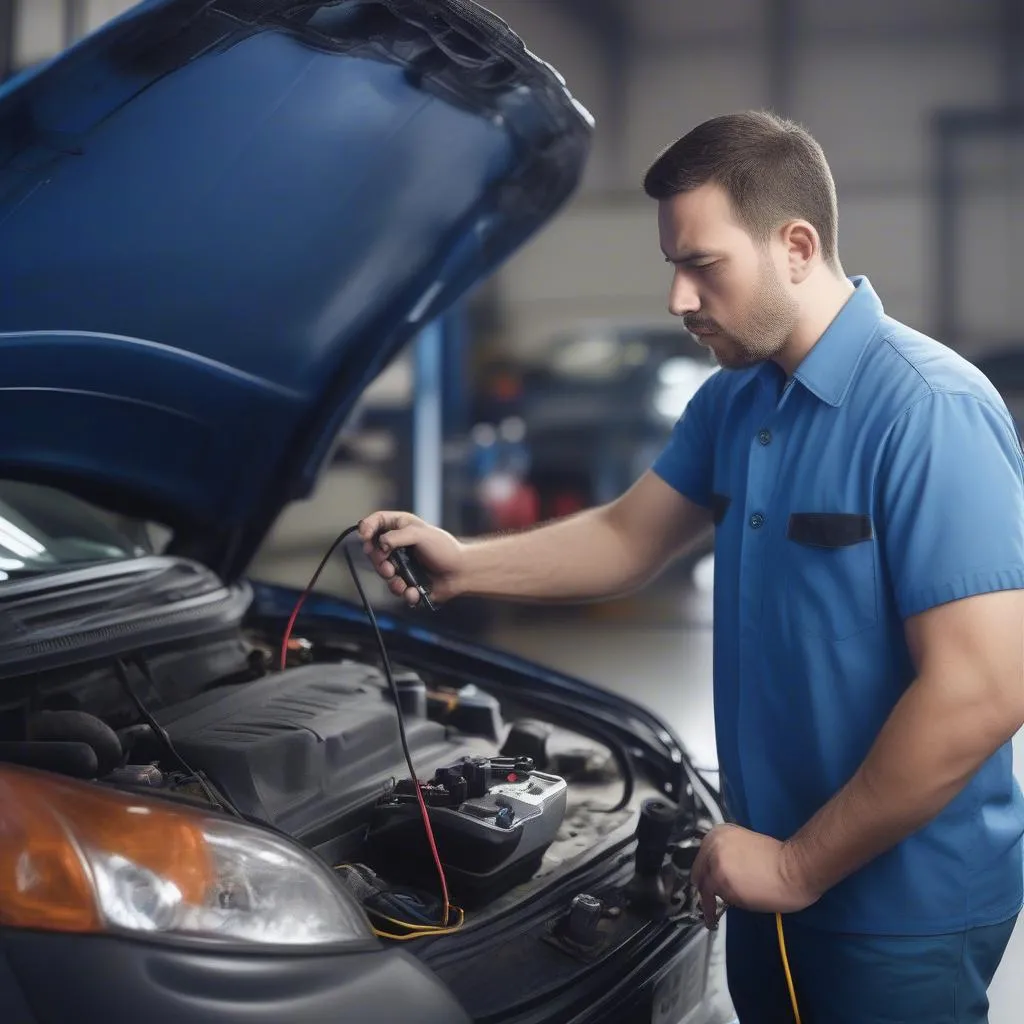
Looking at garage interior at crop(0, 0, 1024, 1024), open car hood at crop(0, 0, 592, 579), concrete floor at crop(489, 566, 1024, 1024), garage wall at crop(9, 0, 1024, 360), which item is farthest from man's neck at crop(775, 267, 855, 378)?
garage wall at crop(9, 0, 1024, 360)

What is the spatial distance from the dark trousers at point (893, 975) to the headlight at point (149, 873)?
0.52 meters

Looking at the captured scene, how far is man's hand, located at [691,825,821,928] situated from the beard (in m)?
0.50

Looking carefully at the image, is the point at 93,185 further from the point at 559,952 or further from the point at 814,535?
the point at 559,952

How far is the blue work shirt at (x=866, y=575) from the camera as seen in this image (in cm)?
99

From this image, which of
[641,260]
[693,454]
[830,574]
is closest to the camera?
[830,574]

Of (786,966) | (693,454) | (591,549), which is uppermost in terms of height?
(693,454)

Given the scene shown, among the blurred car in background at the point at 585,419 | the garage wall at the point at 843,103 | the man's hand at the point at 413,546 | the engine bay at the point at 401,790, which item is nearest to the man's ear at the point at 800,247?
the man's hand at the point at 413,546

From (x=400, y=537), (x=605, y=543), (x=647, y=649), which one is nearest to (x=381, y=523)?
(x=400, y=537)

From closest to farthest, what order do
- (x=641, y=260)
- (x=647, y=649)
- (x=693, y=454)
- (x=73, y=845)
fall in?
(x=73, y=845) < (x=693, y=454) < (x=647, y=649) < (x=641, y=260)

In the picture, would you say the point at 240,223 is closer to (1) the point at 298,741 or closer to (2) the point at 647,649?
(1) the point at 298,741

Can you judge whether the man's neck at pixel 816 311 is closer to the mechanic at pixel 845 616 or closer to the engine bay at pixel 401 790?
the mechanic at pixel 845 616

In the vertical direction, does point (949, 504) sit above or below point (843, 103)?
below

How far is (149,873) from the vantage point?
88 centimetres

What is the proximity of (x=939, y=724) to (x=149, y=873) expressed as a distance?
2.25ft
